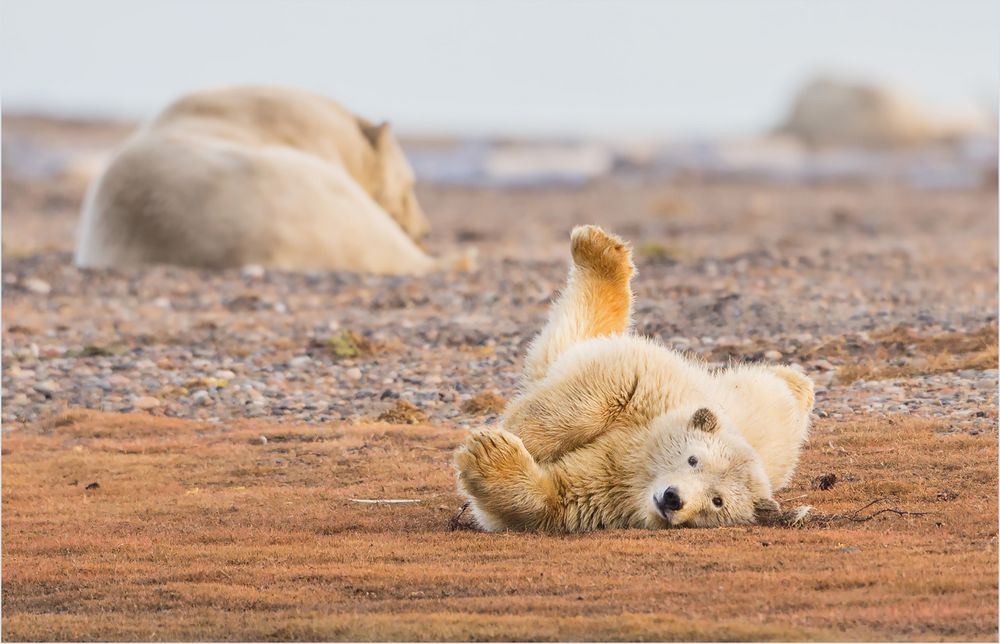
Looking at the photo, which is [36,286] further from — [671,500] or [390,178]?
[671,500]

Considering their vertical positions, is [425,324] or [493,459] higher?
[493,459]

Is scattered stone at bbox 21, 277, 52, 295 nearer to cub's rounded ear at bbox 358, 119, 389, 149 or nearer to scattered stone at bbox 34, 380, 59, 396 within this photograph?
scattered stone at bbox 34, 380, 59, 396

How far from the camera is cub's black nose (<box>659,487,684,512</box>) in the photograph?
5.52 meters

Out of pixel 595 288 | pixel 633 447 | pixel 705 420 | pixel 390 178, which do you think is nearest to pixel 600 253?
pixel 595 288

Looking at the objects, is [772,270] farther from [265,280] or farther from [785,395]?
[785,395]

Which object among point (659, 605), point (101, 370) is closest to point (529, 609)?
point (659, 605)

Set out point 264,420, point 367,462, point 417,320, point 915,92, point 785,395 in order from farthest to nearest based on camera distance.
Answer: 1. point 915,92
2. point 417,320
3. point 264,420
4. point 367,462
5. point 785,395

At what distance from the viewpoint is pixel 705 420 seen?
18.6ft

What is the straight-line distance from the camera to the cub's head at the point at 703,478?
18.3 ft

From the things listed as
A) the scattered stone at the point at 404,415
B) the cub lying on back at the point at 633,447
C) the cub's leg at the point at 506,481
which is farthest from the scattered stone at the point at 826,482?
the scattered stone at the point at 404,415

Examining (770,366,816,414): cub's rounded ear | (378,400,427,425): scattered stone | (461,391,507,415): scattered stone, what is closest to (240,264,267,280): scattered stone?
(378,400,427,425): scattered stone

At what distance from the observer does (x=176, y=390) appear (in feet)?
30.5

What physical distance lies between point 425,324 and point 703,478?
230 inches

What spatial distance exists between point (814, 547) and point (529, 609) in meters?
1.26
